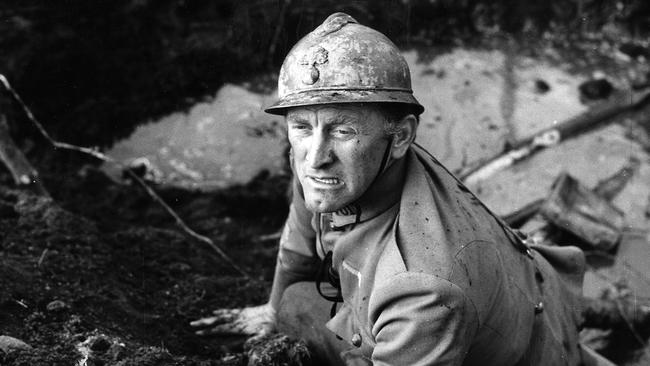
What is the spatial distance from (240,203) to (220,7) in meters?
1.84

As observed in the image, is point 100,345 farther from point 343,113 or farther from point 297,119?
point 343,113

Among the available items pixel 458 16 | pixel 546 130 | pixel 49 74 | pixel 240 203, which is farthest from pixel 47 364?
pixel 458 16

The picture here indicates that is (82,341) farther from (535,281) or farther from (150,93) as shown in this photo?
(150,93)

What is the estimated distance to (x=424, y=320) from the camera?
220 cm

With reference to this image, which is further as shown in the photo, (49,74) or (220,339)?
(49,74)

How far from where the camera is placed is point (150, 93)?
539 centimetres

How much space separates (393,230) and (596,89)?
408 centimetres

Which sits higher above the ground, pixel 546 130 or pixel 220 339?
pixel 546 130

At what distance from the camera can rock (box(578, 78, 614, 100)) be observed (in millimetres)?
5824

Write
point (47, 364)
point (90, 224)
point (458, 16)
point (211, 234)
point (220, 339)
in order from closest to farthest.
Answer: point (47, 364)
point (220, 339)
point (90, 224)
point (211, 234)
point (458, 16)

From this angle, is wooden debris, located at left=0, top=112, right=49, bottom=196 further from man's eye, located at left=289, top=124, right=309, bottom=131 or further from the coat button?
the coat button

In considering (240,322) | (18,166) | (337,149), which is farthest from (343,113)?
(18,166)

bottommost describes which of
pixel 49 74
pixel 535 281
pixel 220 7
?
pixel 535 281

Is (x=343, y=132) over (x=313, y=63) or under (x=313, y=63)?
under
